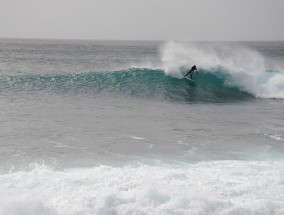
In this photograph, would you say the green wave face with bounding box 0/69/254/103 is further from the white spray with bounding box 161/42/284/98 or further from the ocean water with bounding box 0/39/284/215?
the white spray with bounding box 161/42/284/98

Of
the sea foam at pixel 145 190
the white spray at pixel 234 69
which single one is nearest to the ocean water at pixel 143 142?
the sea foam at pixel 145 190

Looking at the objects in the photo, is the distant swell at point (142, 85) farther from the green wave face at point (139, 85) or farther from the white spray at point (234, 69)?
the white spray at point (234, 69)

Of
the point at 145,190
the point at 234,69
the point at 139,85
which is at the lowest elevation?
→ the point at 145,190

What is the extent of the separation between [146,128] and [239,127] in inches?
159

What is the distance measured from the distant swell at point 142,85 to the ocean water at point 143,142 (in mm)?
70

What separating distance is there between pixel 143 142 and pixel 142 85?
458 inches

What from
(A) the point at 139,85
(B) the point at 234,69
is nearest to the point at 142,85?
(A) the point at 139,85

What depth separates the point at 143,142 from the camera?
13742mm

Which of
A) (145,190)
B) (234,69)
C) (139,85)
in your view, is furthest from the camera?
(234,69)

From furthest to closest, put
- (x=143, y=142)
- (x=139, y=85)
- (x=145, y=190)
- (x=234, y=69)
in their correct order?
1. (x=234, y=69)
2. (x=139, y=85)
3. (x=143, y=142)
4. (x=145, y=190)

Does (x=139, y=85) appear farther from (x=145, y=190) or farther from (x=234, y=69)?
(x=145, y=190)

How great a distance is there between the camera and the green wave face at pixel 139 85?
23.4 metres

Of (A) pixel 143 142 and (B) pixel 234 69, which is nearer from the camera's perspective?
(A) pixel 143 142

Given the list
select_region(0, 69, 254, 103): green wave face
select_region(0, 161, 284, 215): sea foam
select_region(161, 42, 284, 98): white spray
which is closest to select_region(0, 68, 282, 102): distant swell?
select_region(0, 69, 254, 103): green wave face
